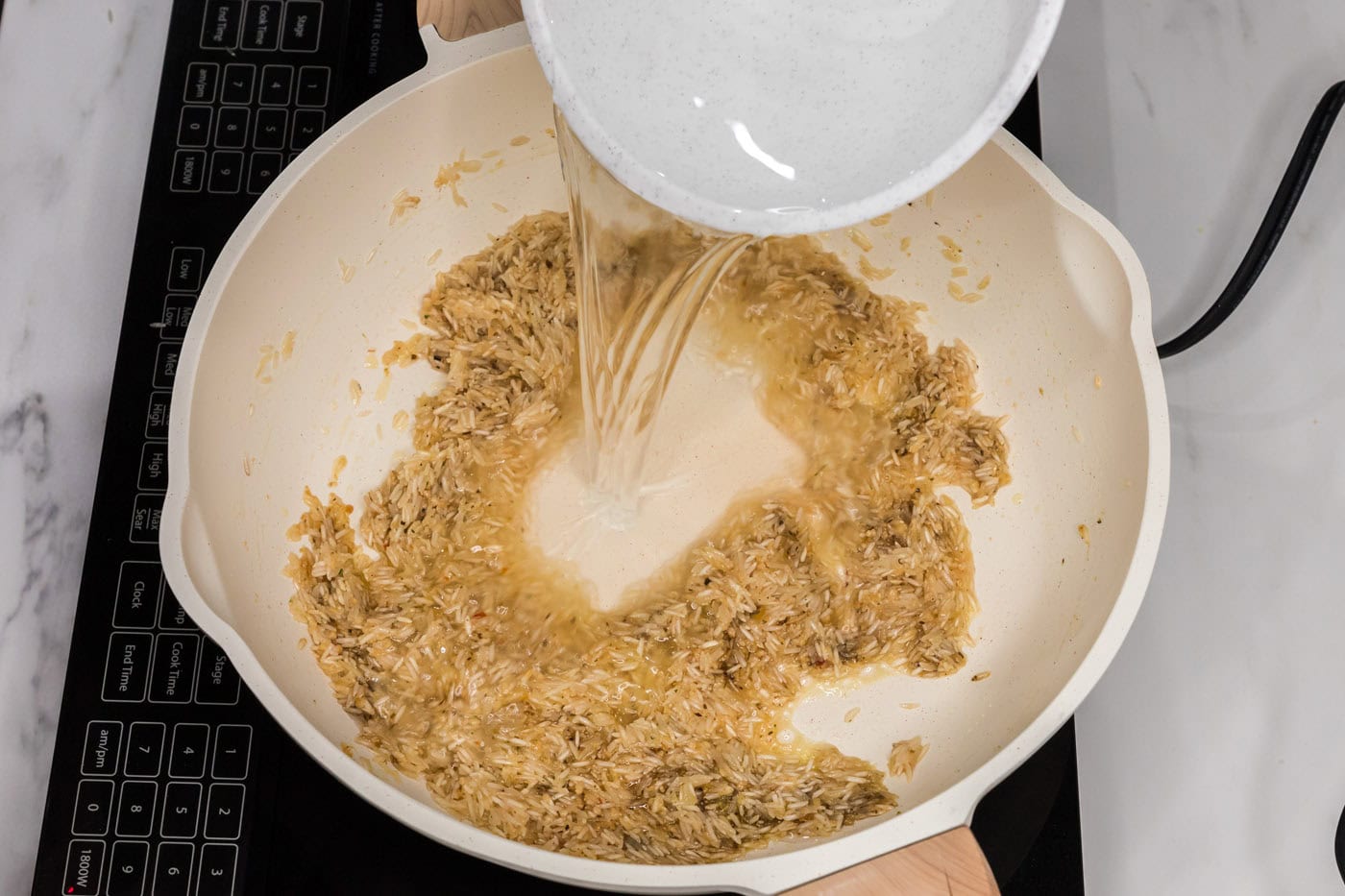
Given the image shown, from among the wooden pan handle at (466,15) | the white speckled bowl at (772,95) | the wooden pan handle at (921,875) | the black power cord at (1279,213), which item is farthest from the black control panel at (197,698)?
the white speckled bowl at (772,95)

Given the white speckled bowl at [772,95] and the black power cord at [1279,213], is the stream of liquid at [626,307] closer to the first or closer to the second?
the white speckled bowl at [772,95]

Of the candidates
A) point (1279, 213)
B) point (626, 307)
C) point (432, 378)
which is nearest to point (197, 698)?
point (432, 378)

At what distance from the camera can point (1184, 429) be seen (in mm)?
1341

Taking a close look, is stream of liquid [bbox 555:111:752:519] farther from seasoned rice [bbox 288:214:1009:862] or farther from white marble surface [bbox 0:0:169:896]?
white marble surface [bbox 0:0:169:896]

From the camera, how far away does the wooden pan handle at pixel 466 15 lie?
1.31m

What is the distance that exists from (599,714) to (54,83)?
0.93 meters

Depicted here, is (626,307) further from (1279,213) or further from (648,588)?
(1279,213)

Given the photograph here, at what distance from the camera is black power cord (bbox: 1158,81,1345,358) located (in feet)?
4.02

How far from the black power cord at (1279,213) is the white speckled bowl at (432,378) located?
133 mm

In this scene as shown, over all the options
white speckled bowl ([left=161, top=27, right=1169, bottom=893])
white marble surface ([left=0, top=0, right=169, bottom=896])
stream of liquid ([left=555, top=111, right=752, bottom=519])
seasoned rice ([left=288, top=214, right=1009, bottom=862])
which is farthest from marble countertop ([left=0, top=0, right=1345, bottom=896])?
stream of liquid ([left=555, top=111, right=752, bottom=519])

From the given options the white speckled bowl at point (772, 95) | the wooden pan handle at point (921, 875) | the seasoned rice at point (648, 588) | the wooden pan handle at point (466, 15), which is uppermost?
the wooden pan handle at point (466, 15)

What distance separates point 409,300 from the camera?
154cm

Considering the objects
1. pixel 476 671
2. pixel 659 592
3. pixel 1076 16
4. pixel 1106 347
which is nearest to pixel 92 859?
pixel 476 671

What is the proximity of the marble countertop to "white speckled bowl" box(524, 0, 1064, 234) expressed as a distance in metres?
0.63
